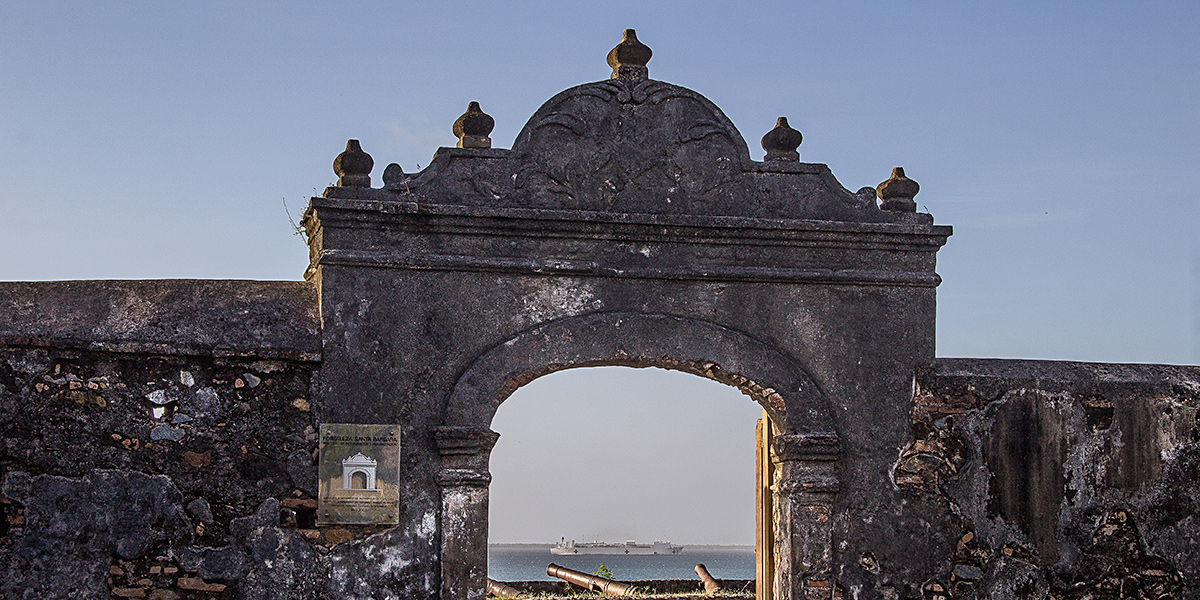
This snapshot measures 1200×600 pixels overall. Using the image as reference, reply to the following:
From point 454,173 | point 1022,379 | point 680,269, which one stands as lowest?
point 1022,379

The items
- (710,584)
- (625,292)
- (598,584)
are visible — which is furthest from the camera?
(710,584)

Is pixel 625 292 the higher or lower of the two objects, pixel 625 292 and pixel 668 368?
the higher

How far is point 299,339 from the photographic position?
6668 mm

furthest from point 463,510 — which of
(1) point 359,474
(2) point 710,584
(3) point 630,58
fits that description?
(2) point 710,584

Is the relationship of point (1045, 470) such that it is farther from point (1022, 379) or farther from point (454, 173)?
point (454, 173)

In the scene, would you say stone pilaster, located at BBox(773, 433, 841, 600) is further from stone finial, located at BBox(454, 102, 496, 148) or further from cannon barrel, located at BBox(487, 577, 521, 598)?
cannon barrel, located at BBox(487, 577, 521, 598)

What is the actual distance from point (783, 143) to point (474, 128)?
6.16 feet

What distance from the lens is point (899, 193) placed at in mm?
7469

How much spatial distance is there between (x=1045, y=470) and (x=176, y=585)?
4.95 meters

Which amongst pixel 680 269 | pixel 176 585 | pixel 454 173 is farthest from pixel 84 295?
pixel 680 269

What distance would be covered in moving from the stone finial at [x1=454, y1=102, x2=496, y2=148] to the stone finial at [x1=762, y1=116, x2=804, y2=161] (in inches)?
67.4

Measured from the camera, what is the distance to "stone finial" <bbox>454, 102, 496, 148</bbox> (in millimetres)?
7074

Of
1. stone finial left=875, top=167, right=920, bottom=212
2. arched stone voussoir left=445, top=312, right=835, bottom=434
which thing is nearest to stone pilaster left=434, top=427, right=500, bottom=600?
arched stone voussoir left=445, top=312, right=835, bottom=434

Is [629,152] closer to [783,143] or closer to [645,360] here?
[783,143]
